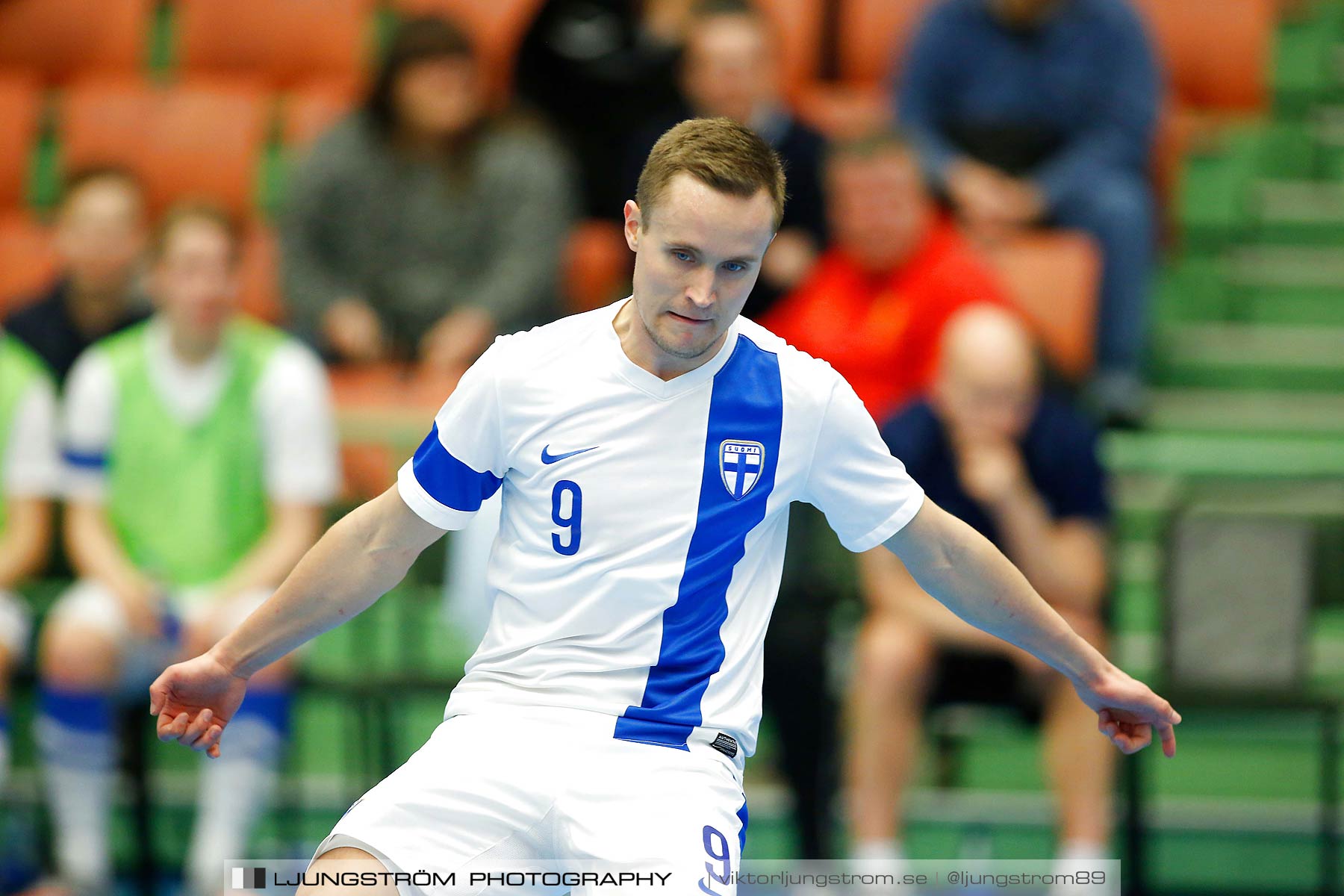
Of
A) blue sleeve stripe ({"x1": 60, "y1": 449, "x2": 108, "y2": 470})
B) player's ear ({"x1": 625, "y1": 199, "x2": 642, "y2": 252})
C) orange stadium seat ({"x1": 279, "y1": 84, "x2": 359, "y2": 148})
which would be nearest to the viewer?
player's ear ({"x1": 625, "y1": 199, "x2": 642, "y2": 252})

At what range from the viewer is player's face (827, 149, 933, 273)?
5828 mm

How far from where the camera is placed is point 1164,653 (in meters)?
5.36

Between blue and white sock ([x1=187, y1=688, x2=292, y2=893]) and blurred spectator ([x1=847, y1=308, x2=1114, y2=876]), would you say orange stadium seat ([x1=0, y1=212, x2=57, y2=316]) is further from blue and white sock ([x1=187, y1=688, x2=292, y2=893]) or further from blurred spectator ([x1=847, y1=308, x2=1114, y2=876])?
blurred spectator ([x1=847, y1=308, x2=1114, y2=876])

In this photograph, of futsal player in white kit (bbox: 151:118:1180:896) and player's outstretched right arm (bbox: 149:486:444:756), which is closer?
futsal player in white kit (bbox: 151:118:1180:896)

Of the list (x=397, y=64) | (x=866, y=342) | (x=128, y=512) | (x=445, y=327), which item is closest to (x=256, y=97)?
(x=397, y=64)

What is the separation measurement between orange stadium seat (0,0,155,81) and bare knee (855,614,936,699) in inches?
190

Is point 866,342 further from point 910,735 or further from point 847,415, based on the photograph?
point 847,415

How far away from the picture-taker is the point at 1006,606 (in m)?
3.06

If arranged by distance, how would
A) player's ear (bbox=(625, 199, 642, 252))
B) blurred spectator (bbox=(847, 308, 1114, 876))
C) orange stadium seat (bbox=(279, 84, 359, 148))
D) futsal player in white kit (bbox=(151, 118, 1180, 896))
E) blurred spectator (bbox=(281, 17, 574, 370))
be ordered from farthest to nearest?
orange stadium seat (bbox=(279, 84, 359, 148)) → blurred spectator (bbox=(281, 17, 574, 370)) → blurred spectator (bbox=(847, 308, 1114, 876)) → player's ear (bbox=(625, 199, 642, 252)) → futsal player in white kit (bbox=(151, 118, 1180, 896))

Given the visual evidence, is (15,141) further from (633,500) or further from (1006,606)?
(1006,606)

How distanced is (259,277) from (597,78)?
1.64 metres

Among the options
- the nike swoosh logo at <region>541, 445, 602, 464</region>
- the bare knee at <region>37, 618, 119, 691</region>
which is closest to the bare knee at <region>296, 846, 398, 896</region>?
the nike swoosh logo at <region>541, 445, 602, 464</region>

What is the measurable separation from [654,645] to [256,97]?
17.2 feet

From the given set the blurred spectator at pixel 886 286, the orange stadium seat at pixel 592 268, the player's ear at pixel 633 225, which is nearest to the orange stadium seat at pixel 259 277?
the orange stadium seat at pixel 592 268
